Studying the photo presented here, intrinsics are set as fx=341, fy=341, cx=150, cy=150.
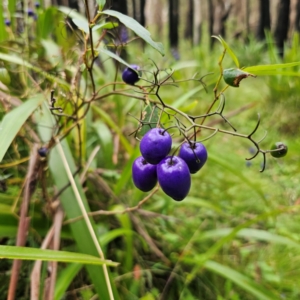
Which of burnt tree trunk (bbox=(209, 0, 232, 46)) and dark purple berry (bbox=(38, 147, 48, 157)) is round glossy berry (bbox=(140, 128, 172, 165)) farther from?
burnt tree trunk (bbox=(209, 0, 232, 46))

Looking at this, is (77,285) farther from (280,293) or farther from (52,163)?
(280,293)

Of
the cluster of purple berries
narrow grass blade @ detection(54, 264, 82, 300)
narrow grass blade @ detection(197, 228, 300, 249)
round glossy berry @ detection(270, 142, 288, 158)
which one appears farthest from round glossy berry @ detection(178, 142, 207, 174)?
narrow grass blade @ detection(197, 228, 300, 249)

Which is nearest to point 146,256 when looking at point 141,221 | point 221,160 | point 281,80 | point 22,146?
point 141,221

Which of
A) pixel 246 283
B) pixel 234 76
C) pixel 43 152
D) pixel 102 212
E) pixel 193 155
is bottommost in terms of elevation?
pixel 246 283

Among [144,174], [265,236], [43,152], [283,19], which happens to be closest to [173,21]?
[283,19]

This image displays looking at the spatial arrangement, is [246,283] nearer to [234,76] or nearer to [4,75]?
[234,76]

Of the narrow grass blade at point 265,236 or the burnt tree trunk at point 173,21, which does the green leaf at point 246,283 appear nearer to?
the narrow grass blade at point 265,236

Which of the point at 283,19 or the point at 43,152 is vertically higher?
the point at 283,19
